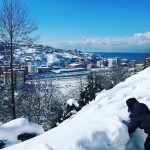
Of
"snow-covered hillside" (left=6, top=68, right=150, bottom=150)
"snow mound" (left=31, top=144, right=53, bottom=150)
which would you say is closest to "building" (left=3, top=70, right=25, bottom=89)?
"snow-covered hillside" (left=6, top=68, right=150, bottom=150)

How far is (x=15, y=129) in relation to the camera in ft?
42.7

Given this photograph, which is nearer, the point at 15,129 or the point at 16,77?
the point at 15,129

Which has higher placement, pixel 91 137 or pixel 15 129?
pixel 91 137

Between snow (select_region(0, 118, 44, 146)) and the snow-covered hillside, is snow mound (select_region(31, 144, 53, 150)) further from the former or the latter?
snow (select_region(0, 118, 44, 146))

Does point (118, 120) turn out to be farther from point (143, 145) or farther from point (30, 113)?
point (30, 113)

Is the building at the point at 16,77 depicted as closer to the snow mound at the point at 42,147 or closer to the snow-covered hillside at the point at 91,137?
the snow-covered hillside at the point at 91,137

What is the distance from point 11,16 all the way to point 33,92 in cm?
2875

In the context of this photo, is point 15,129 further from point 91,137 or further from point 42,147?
point 42,147

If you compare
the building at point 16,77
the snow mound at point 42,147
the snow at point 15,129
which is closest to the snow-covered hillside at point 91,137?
the snow mound at point 42,147

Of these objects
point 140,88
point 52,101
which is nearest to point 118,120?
point 140,88

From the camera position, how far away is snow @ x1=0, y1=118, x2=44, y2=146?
12656 millimetres

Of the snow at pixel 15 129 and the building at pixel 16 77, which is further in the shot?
the building at pixel 16 77

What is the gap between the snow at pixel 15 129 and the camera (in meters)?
12.7

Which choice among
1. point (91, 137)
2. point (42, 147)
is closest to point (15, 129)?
point (91, 137)
